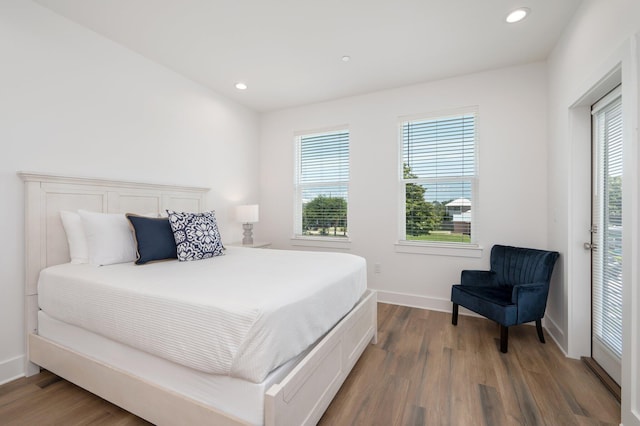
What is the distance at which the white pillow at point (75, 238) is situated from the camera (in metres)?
2.15

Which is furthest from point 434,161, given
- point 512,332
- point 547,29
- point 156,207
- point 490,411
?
point 156,207

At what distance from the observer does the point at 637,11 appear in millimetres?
1451

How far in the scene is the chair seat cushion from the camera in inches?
92.4

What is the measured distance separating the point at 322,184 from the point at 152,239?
244 cm

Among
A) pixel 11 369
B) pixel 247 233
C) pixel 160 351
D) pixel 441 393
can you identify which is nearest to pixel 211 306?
pixel 160 351

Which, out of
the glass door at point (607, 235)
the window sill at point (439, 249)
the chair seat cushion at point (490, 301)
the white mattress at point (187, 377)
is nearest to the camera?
the white mattress at point (187, 377)

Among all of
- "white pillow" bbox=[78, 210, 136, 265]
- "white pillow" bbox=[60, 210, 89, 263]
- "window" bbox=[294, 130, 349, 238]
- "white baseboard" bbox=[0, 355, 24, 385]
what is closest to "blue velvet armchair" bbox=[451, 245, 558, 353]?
"window" bbox=[294, 130, 349, 238]

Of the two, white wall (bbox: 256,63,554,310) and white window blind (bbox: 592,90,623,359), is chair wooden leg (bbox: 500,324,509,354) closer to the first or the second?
white window blind (bbox: 592,90,623,359)

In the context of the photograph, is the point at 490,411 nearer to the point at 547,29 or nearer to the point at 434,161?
the point at 434,161

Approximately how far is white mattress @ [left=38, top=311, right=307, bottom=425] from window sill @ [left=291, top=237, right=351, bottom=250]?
2527mm

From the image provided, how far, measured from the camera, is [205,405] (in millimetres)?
1290

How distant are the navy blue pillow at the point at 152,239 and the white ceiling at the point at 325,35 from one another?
1635 mm

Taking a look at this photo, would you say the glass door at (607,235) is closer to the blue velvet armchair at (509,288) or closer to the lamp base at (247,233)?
the blue velvet armchair at (509,288)

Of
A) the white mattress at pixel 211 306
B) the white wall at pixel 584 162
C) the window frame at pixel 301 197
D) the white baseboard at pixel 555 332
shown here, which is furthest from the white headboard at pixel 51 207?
the white baseboard at pixel 555 332
